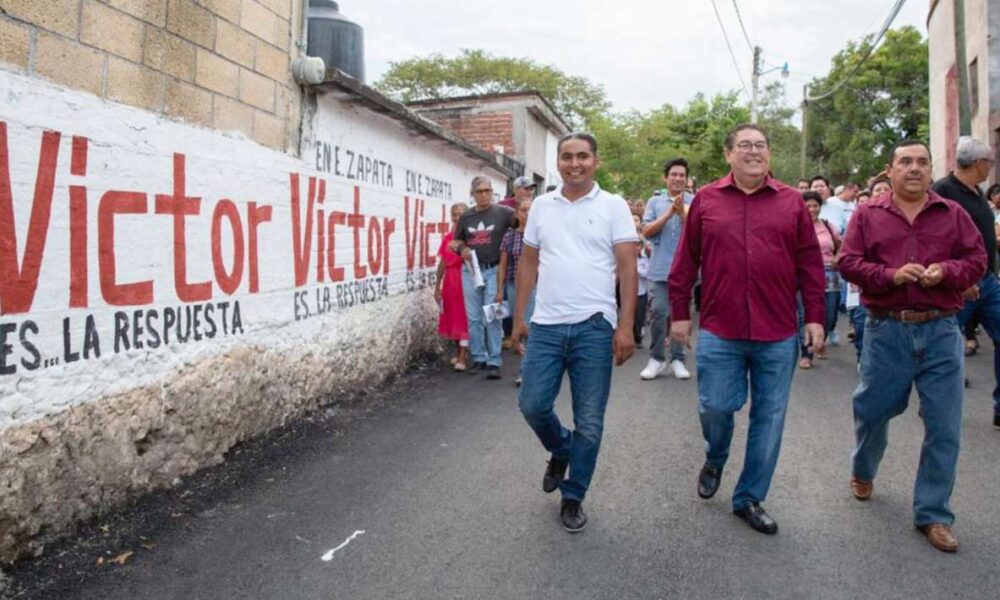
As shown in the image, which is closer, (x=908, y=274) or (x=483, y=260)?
(x=908, y=274)

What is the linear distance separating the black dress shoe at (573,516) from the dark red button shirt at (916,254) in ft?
5.63

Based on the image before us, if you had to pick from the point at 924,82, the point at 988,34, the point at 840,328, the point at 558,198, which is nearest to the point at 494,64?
the point at 924,82

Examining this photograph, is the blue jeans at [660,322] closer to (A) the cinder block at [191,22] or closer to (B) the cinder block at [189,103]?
(B) the cinder block at [189,103]

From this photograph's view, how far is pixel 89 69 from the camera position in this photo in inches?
140

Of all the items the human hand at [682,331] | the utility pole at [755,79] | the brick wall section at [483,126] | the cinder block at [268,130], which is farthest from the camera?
the utility pole at [755,79]

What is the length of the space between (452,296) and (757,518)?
4.86 meters

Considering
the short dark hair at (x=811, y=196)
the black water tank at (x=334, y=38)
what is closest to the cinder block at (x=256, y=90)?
the black water tank at (x=334, y=38)

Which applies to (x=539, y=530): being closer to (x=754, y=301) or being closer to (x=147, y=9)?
(x=754, y=301)

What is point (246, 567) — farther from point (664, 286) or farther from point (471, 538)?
point (664, 286)

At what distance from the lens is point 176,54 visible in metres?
4.19

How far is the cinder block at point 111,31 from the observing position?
3537 millimetres

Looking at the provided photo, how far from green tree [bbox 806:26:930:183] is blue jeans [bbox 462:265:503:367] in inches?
1389

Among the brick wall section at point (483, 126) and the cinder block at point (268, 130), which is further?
the brick wall section at point (483, 126)

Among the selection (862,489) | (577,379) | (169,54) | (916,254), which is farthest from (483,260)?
(916,254)
